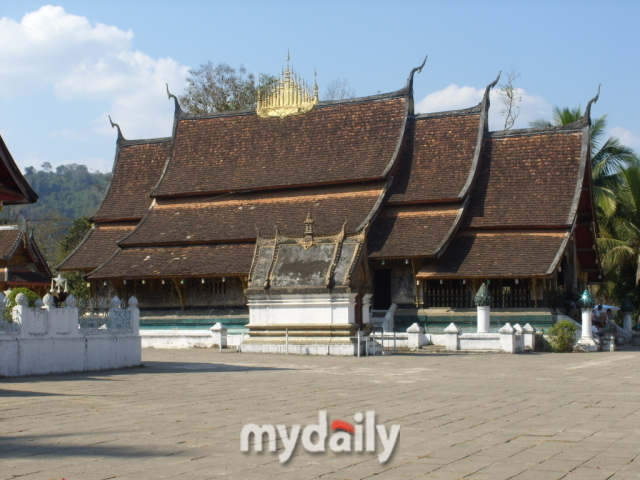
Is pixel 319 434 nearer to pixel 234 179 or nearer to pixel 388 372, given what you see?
pixel 388 372

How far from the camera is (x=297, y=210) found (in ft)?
95.6

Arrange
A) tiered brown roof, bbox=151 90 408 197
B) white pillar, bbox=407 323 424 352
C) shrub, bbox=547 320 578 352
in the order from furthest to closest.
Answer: tiered brown roof, bbox=151 90 408 197 < white pillar, bbox=407 323 424 352 < shrub, bbox=547 320 578 352

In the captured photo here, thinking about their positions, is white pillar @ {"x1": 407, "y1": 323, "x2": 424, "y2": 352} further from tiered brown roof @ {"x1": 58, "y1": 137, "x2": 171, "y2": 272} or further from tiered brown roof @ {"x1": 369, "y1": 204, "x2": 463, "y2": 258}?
tiered brown roof @ {"x1": 58, "y1": 137, "x2": 171, "y2": 272}

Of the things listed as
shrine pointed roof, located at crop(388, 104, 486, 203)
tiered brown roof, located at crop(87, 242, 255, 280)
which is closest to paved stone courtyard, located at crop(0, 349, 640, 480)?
tiered brown roof, located at crop(87, 242, 255, 280)

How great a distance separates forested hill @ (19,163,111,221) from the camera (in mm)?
146500

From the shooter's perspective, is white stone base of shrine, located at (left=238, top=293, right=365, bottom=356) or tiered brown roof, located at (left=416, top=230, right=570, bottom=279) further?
tiered brown roof, located at (left=416, top=230, right=570, bottom=279)

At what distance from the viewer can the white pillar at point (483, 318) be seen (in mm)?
23922

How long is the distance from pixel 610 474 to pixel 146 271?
74.8 feet

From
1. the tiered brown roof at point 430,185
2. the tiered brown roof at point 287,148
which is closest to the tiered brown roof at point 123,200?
the tiered brown roof at point 287,148

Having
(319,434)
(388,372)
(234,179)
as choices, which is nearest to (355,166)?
(234,179)

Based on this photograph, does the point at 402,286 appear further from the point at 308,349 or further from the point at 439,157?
the point at 308,349

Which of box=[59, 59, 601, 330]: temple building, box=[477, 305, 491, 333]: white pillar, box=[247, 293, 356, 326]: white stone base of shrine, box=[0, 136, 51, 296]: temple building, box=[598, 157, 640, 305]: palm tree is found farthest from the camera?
box=[0, 136, 51, 296]: temple building

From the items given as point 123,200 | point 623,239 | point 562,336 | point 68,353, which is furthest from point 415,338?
point 623,239

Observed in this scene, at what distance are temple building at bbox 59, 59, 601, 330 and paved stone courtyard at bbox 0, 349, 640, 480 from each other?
9.92 m
